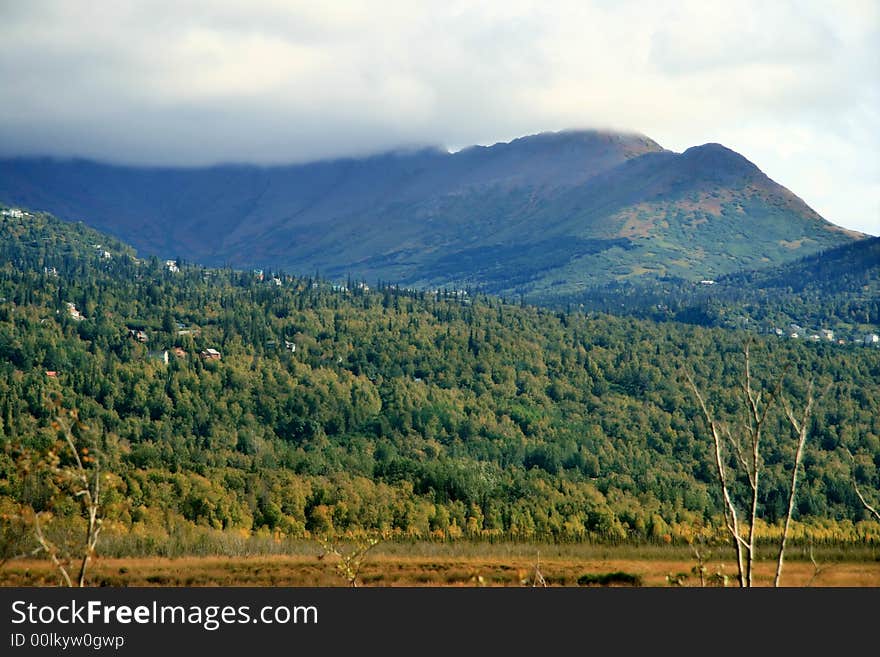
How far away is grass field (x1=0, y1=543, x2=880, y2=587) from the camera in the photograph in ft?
294

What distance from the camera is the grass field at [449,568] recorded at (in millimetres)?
89688

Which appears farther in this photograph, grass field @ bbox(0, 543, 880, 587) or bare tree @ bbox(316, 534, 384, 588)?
grass field @ bbox(0, 543, 880, 587)

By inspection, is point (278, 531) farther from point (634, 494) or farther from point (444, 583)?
point (634, 494)

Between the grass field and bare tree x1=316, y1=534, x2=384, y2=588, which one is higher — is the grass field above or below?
below

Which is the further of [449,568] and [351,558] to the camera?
[449,568]

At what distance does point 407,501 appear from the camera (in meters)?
170

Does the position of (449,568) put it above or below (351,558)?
below

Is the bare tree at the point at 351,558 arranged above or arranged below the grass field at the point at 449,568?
above

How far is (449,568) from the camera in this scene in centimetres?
10031

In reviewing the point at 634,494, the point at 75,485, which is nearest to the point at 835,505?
the point at 634,494

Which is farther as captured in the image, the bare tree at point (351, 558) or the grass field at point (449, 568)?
the grass field at point (449, 568)
